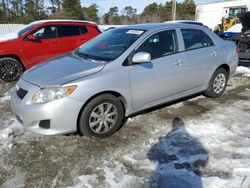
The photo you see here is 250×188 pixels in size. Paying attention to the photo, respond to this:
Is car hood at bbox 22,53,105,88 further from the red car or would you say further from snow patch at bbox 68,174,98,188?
the red car

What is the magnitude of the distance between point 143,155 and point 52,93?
1440 mm

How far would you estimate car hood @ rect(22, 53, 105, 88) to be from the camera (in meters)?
3.71

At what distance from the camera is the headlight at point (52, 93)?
11.8 ft

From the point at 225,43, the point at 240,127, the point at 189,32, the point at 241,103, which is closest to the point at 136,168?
the point at 240,127

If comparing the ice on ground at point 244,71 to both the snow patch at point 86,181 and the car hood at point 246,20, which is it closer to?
the car hood at point 246,20

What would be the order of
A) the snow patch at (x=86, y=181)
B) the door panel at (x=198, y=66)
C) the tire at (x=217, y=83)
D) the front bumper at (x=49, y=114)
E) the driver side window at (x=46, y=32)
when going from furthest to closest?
the driver side window at (x=46, y=32) < the tire at (x=217, y=83) < the door panel at (x=198, y=66) < the front bumper at (x=49, y=114) < the snow patch at (x=86, y=181)

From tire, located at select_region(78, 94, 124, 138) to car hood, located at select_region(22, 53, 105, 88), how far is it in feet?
1.36

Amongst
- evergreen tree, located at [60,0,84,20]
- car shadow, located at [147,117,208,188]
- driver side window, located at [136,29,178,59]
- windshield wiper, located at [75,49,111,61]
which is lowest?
car shadow, located at [147,117,208,188]

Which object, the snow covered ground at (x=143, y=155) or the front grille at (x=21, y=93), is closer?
the snow covered ground at (x=143, y=155)

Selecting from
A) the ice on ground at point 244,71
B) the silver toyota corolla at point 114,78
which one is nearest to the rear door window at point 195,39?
the silver toyota corolla at point 114,78

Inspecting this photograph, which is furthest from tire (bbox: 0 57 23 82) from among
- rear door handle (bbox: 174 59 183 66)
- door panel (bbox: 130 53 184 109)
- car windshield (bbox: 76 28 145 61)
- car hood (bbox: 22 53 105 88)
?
rear door handle (bbox: 174 59 183 66)

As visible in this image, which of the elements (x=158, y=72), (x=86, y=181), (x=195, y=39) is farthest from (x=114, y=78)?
(x=195, y=39)

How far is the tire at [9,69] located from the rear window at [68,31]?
1598 millimetres

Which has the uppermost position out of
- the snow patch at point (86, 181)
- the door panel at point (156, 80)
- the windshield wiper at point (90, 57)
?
the windshield wiper at point (90, 57)
